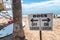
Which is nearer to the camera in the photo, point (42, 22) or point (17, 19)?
point (42, 22)

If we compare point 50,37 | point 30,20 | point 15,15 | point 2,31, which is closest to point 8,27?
point 2,31

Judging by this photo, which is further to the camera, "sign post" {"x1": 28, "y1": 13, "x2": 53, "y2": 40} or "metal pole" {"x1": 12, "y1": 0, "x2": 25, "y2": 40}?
"metal pole" {"x1": 12, "y1": 0, "x2": 25, "y2": 40}

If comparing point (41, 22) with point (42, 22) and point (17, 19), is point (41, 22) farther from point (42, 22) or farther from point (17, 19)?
point (17, 19)

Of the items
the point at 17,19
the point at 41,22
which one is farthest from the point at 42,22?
the point at 17,19

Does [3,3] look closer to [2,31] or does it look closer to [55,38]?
[2,31]

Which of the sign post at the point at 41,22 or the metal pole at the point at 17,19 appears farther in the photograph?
the metal pole at the point at 17,19

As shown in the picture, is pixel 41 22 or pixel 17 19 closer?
pixel 41 22

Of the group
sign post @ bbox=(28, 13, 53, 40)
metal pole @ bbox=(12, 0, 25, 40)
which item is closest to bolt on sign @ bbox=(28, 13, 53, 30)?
sign post @ bbox=(28, 13, 53, 40)

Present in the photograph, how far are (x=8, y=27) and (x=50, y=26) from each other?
4.70m

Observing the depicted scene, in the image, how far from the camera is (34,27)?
16.4 ft

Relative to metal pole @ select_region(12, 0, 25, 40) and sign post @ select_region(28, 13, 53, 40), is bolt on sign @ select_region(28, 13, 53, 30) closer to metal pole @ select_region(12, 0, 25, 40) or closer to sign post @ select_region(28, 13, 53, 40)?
sign post @ select_region(28, 13, 53, 40)

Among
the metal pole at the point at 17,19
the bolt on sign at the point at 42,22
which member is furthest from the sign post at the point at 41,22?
the metal pole at the point at 17,19

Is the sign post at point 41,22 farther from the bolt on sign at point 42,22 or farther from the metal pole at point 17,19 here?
the metal pole at point 17,19

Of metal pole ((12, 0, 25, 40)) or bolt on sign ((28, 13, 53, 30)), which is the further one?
metal pole ((12, 0, 25, 40))
